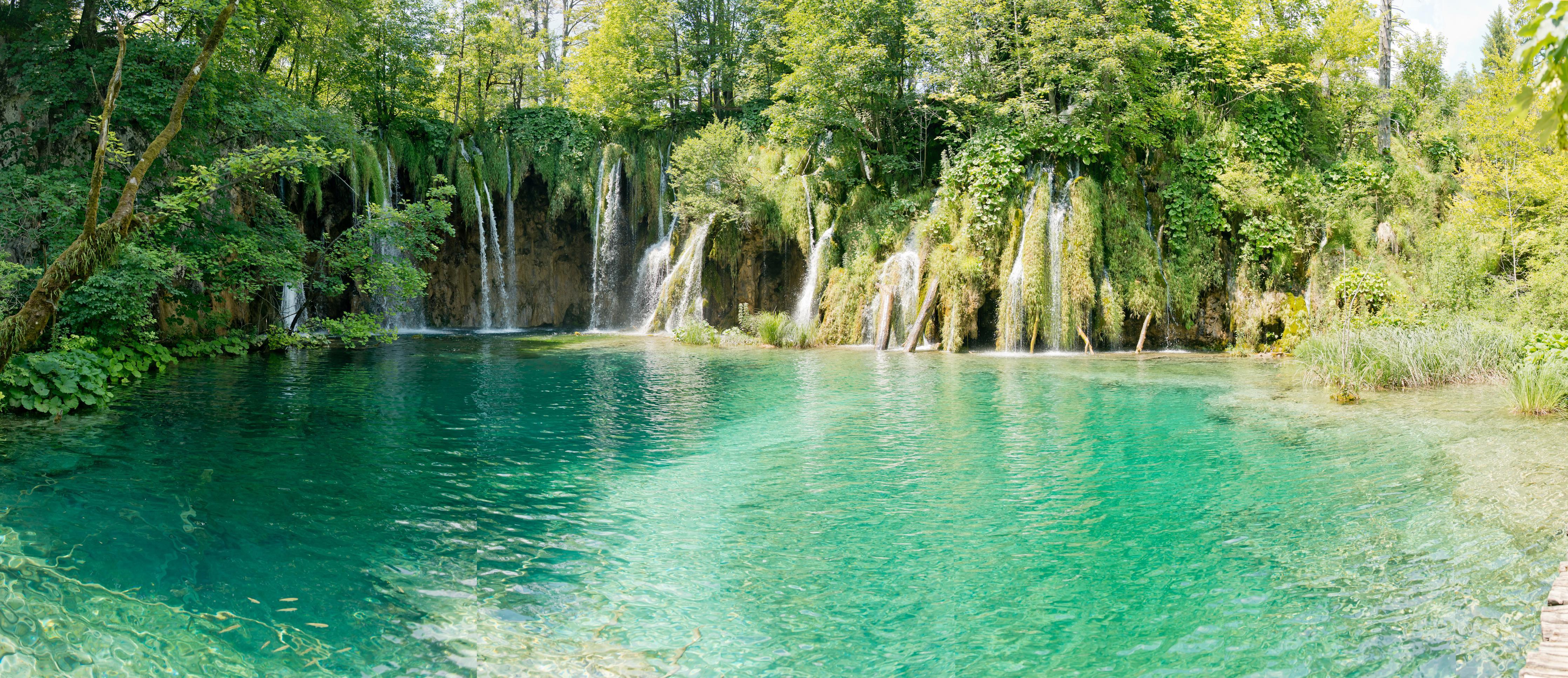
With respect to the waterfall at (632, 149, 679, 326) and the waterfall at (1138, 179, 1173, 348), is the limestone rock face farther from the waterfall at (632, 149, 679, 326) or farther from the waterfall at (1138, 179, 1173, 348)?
the waterfall at (1138, 179, 1173, 348)

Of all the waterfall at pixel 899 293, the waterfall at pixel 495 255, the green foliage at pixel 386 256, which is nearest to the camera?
the green foliage at pixel 386 256

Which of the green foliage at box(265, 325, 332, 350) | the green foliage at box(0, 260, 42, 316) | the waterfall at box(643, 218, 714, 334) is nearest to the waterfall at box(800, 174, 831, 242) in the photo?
the waterfall at box(643, 218, 714, 334)

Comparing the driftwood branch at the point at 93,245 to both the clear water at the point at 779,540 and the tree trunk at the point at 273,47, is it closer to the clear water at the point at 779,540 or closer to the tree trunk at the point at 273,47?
the clear water at the point at 779,540

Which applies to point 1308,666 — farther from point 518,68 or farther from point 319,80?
point 518,68

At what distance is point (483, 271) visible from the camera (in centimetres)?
2652

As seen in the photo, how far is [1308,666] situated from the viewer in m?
3.97

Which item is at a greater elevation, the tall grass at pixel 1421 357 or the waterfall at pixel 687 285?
the waterfall at pixel 687 285

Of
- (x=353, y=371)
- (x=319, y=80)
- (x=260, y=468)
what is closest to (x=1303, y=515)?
(x=260, y=468)

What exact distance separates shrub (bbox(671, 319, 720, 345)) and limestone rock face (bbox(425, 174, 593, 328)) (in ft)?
25.4

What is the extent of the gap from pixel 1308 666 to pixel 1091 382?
9.84 meters

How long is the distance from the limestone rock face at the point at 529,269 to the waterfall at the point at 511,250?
0.22 ft

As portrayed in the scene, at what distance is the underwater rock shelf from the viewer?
119 inches

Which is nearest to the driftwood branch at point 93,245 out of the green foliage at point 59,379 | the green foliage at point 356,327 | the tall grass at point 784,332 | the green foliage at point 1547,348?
the green foliage at point 59,379

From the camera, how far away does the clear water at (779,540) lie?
4.12 meters
